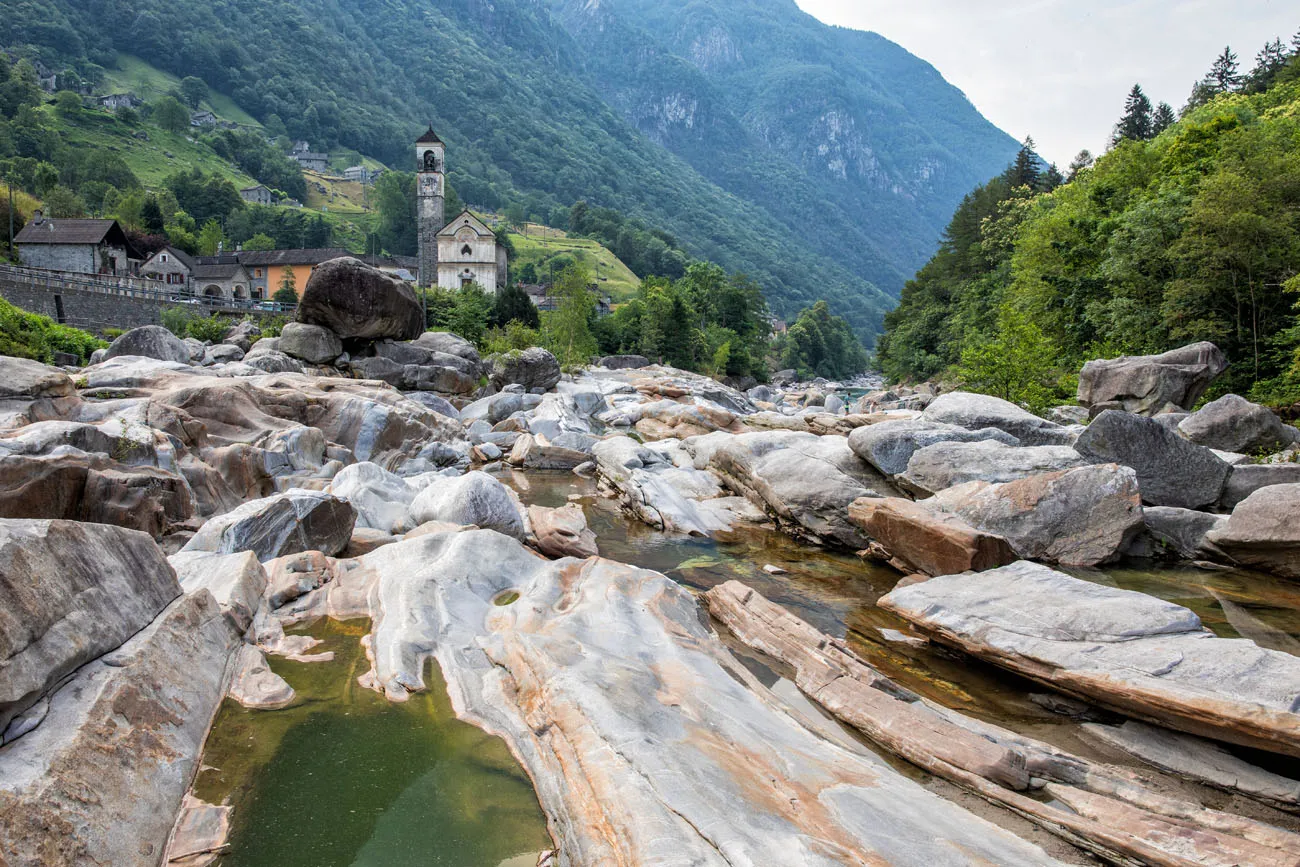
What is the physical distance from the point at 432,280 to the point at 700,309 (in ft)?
124

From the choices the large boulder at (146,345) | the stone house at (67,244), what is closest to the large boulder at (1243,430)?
the large boulder at (146,345)

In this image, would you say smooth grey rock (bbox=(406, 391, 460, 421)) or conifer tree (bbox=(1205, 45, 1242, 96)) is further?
conifer tree (bbox=(1205, 45, 1242, 96))

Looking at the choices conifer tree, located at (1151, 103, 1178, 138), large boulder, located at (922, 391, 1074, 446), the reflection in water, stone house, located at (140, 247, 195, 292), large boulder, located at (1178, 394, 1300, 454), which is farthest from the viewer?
stone house, located at (140, 247, 195, 292)

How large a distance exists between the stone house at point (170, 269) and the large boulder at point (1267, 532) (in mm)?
85482

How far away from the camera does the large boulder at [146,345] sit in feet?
77.6

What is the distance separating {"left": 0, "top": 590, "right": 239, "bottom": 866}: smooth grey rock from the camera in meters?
3.76

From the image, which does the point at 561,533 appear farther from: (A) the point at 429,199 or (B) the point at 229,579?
(A) the point at 429,199

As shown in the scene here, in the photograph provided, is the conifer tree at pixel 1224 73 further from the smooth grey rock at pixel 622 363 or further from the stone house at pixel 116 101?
the stone house at pixel 116 101

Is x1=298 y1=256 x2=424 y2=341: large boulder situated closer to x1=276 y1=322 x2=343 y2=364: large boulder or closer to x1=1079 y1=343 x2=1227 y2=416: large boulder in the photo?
x1=276 y1=322 x2=343 y2=364: large boulder

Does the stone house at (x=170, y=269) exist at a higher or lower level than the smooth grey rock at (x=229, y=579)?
lower

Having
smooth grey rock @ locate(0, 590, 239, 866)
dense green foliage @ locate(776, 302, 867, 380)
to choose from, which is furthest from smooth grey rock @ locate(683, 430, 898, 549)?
dense green foliage @ locate(776, 302, 867, 380)

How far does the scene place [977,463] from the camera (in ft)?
44.8

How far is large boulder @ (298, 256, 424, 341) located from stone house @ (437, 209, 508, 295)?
55.3m

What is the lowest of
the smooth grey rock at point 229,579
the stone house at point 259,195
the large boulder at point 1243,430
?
the stone house at point 259,195
